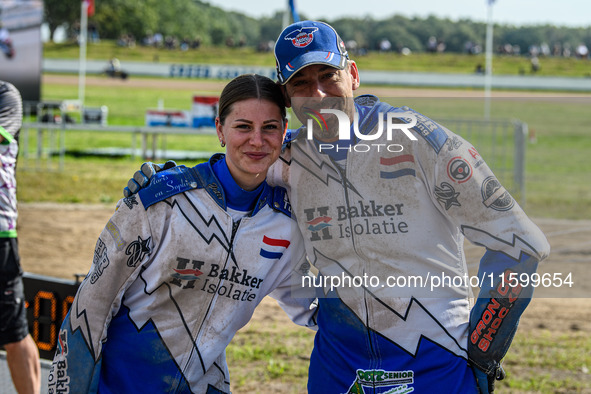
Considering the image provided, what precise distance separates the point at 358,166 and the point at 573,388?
348 cm

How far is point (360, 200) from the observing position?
7.63 ft

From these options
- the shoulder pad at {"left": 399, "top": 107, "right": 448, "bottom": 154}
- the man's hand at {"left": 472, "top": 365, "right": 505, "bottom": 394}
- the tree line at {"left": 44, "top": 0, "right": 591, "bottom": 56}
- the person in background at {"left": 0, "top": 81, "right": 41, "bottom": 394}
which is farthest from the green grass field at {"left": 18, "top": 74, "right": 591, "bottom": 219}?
the tree line at {"left": 44, "top": 0, "right": 591, "bottom": 56}

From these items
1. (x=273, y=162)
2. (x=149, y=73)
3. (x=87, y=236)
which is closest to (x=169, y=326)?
(x=273, y=162)

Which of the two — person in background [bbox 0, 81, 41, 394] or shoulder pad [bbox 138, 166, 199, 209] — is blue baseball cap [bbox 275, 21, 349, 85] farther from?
person in background [bbox 0, 81, 41, 394]

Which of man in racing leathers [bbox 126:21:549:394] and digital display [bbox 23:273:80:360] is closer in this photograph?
man in racing leathers [bbox 126:21:549:394]

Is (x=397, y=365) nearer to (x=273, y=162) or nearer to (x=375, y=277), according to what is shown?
(x=375, y=277)

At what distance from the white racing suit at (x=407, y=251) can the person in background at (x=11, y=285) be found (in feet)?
7.81

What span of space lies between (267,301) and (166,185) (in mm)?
4898

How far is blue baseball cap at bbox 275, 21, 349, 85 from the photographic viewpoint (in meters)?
2.29

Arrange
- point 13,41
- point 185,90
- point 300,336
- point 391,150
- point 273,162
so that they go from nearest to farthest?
point 391,150
point 273,162
point 300,336
point 13,41
point 185,90

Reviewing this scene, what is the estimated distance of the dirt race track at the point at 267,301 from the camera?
653 cm

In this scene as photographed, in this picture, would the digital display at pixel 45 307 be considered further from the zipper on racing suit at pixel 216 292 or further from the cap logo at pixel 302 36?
the cap logo at pixel 302 36

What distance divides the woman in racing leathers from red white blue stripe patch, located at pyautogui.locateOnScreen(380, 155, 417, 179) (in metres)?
0.39

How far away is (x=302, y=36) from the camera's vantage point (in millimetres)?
2338
